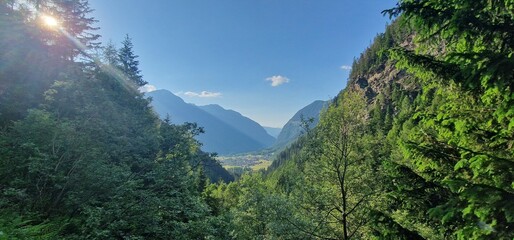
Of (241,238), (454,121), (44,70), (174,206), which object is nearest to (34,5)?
(44,70)

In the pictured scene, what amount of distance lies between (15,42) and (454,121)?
35.9m

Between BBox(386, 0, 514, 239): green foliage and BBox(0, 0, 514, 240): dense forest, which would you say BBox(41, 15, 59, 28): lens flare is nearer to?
BBox(0, 0, 514, 240): dense forest

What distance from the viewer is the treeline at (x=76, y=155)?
13250 mm

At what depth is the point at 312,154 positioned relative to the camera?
13531mm

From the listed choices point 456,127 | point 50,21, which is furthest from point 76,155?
point 50,21

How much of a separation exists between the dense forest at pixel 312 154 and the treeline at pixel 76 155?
0.11m

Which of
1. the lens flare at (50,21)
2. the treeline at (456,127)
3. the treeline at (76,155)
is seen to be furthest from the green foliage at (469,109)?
the lens flare at (50,21)

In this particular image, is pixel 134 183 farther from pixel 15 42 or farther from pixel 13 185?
pixel 15 42

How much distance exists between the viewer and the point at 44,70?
28.8 metres

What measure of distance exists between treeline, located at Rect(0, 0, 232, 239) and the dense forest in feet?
0.36

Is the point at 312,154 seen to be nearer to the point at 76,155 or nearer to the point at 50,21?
the point at 76,155

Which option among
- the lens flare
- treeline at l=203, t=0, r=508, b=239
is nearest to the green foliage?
treeline at l=203, t=0, r=508, b=239

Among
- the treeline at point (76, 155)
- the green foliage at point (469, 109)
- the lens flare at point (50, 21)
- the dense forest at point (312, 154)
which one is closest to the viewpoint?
the green foliage at point (469, 109)

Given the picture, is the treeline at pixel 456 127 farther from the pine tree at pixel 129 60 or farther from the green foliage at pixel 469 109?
the pine tree at pixel 129 60
